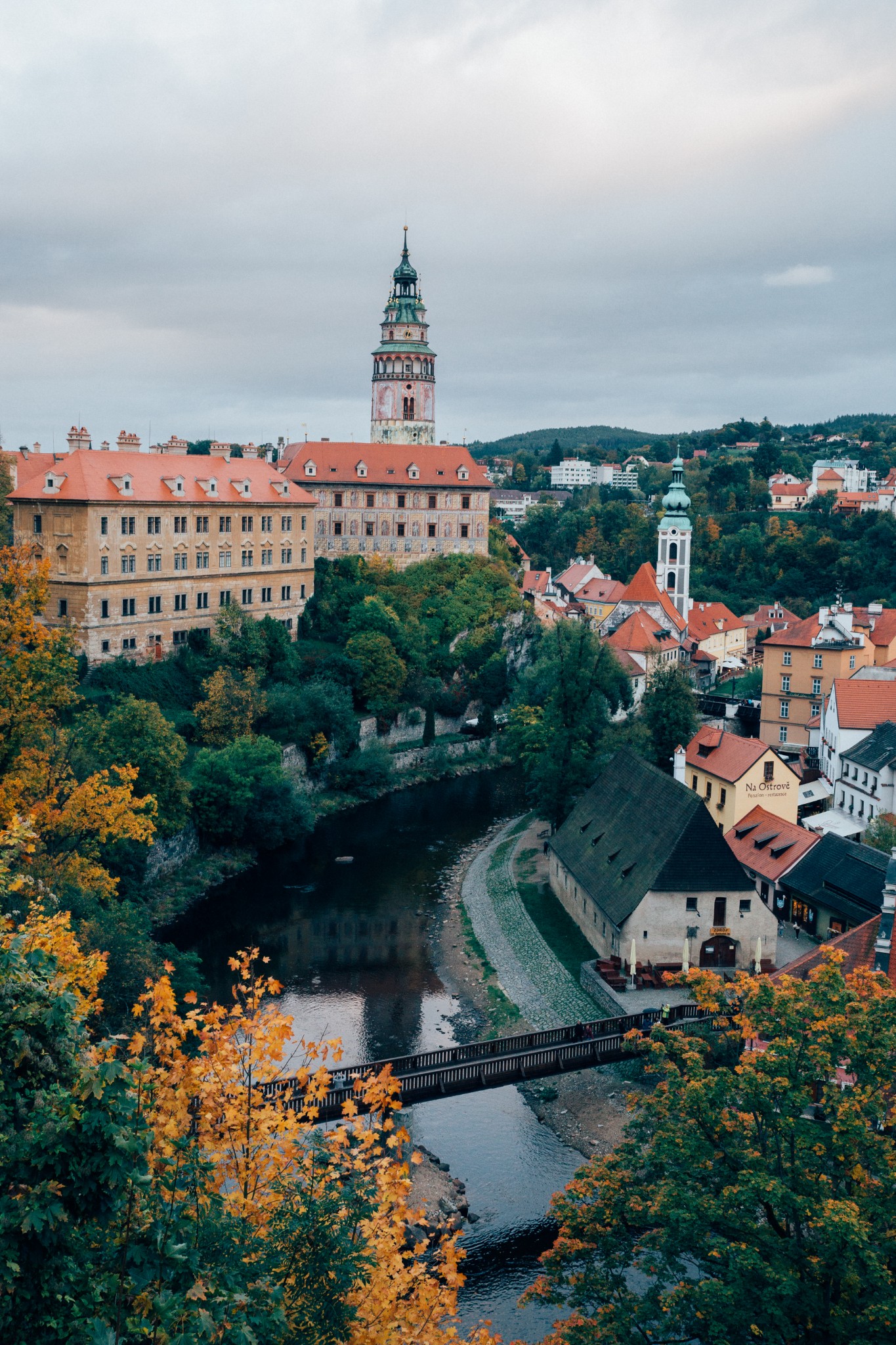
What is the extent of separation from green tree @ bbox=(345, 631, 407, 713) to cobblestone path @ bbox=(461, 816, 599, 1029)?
15.8m

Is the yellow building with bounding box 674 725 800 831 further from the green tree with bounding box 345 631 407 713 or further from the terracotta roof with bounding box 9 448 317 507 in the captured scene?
the terracotta roof with bounding box 9 448 317 507

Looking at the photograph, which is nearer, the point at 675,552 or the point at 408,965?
the point at 408,965

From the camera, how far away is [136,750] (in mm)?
40031

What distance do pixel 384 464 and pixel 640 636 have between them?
2080 cm

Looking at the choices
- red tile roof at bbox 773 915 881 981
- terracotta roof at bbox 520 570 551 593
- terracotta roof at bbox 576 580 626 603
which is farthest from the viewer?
terracotta roof at bbox 520 570 551 593

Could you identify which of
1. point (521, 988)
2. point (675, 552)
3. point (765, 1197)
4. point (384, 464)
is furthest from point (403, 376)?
point (765, 1197)

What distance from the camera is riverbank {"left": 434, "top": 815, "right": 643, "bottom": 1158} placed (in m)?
27.3

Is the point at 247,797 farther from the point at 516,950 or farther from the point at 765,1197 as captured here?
the point at 765,1197

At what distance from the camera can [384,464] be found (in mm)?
78312

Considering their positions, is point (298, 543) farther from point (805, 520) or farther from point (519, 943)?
point (805, 520)

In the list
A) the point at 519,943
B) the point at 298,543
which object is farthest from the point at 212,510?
the point at 519,943

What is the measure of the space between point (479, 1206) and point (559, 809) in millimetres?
22938

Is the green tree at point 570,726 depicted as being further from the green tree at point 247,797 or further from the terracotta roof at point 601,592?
the terracotta roof at point 601,592

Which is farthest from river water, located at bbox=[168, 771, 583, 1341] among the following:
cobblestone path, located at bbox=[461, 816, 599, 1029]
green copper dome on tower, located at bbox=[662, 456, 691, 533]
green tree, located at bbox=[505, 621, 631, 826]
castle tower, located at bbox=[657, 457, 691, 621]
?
green copper dome on tower, located at bbox=[662, 456, 691, 533]
